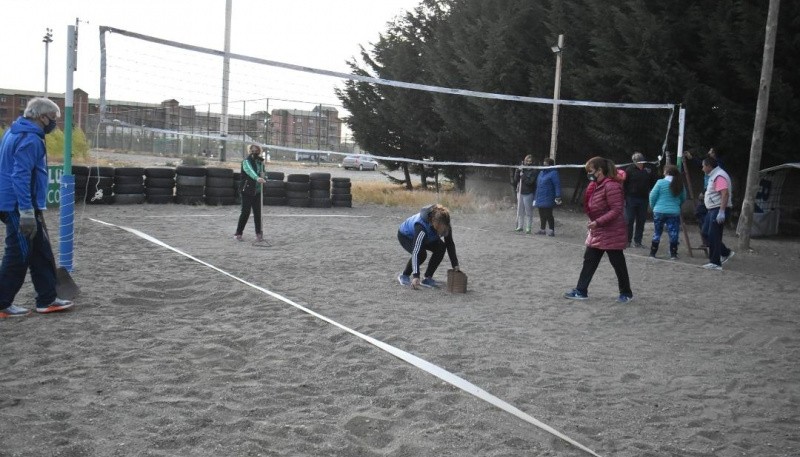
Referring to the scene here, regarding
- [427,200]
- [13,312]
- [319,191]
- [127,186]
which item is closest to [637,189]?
[319,191]

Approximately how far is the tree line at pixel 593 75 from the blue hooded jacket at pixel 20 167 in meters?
10.8

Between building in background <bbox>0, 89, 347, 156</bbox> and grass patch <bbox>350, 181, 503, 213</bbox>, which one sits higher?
building in background <bbox>0, 89, 347, 156</bbox>

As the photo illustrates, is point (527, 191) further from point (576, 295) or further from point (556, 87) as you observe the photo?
point (576, 295)

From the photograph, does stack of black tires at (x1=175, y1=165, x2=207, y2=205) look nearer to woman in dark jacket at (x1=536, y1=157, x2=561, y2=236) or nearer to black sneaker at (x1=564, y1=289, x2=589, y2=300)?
woman in dark jacket at (x1=536, y1=157, x2=561, y2=236)

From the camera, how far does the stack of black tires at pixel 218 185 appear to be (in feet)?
64.2

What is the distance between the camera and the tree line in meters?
15.2

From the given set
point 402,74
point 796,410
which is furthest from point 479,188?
point 796,410

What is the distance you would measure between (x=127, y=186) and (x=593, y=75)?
466 inches

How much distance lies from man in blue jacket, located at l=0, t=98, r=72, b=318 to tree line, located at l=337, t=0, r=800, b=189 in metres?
10.7

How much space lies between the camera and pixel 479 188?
2702 cm

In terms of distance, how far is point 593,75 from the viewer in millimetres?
18031

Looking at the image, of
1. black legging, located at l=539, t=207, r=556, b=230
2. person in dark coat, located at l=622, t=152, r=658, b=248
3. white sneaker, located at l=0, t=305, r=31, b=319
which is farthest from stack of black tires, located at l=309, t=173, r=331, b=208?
white sneaker, located at l=0, t=305, r=31, b=319

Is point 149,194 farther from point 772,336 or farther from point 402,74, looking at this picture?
point 772,336

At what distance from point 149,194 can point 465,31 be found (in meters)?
11.3
